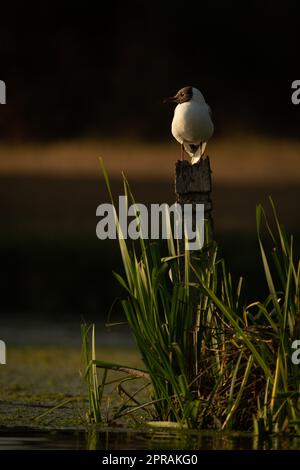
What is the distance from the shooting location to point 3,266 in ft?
98.2

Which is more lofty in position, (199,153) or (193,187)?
(199,153)

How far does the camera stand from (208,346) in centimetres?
983

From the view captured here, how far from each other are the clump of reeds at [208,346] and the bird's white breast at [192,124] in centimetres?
141

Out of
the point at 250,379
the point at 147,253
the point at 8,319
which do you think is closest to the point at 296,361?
the point at 250,379

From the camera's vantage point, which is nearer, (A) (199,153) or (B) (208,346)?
(B) (208,346)

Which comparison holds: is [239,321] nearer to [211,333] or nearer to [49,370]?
[211,333]

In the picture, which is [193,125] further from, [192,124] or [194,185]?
[194,185]

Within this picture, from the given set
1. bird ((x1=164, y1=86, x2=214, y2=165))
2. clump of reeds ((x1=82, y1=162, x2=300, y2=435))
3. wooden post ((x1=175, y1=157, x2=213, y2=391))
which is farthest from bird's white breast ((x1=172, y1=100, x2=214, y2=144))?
clump of reeds ((x1=82, y1=162, x2=300, y2=435))

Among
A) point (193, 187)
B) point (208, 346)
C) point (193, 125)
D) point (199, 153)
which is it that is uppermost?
point (193, 125)

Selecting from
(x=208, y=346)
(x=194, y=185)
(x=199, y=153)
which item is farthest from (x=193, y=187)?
(x=199, y=153)

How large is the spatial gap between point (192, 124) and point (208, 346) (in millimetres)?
1893

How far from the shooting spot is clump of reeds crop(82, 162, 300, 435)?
9391 millimetres

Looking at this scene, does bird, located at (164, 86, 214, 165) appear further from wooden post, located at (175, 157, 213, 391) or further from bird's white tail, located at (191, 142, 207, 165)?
wooden post, located at (175, 157, 213, 391)

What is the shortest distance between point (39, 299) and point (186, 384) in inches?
660
